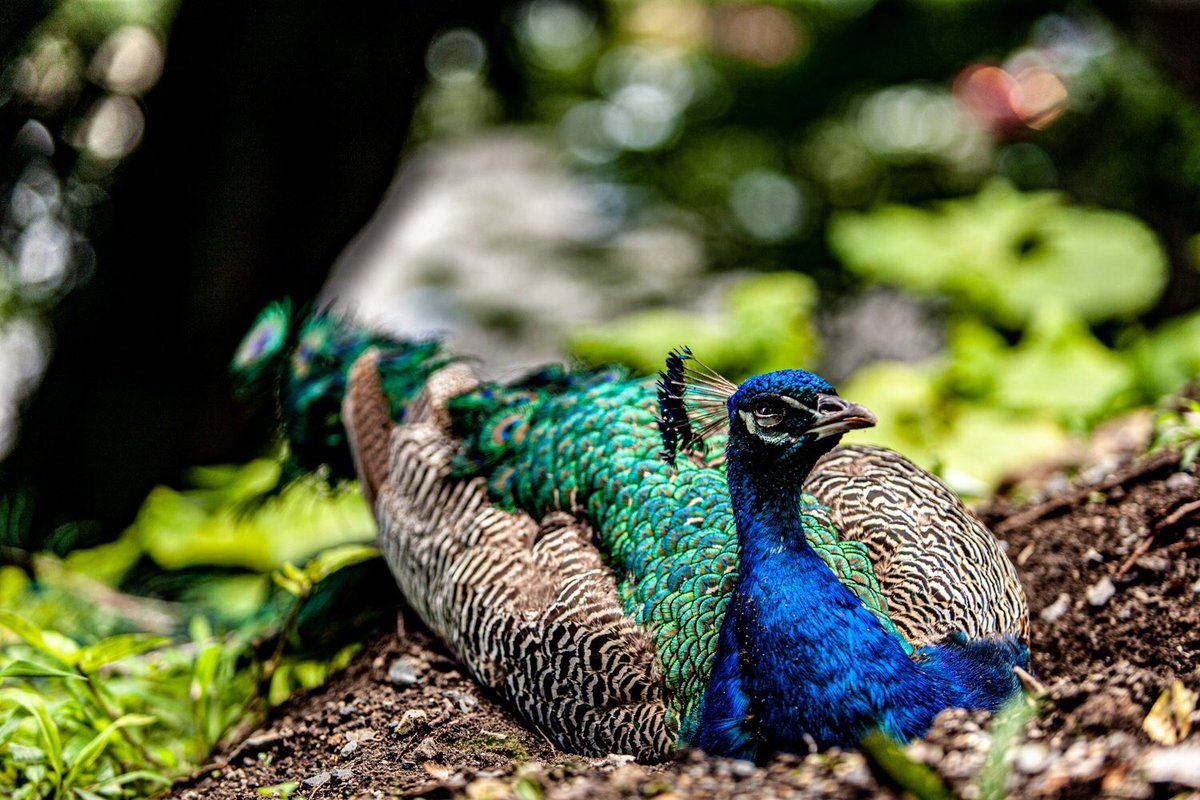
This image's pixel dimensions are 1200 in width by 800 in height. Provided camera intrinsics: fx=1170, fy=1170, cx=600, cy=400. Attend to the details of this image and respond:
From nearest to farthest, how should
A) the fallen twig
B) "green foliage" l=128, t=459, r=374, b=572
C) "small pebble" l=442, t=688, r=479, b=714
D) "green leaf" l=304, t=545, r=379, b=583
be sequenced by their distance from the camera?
1. "small pebble" l=442, t=688, r=479, b=714
2. the fallen twig
3. "green leaf" l=304, t=545, r=379, b=583
4. "green foliage" l=128, t=459, r=374, b=572

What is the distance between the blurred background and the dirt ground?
69 cm

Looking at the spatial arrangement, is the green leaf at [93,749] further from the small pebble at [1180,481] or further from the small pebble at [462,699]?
the small pebble at [1180,481]

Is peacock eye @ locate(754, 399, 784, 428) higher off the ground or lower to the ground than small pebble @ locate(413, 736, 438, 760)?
higher

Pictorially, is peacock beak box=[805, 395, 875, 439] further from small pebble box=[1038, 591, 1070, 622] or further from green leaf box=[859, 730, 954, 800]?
small pebble box=[1038, 591, 1070, 622]

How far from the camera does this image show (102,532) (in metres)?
5.48

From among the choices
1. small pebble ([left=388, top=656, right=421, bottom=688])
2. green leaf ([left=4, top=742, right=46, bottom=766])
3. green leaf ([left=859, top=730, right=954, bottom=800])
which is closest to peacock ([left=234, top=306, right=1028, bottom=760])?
small pebble ([left=388, top=656, right=421, bottom=688])

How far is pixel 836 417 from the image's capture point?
7.28ft

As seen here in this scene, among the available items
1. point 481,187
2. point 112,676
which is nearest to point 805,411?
point 112,676

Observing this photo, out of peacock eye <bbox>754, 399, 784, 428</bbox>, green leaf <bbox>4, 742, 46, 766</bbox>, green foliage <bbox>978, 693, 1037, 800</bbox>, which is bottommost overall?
green leaf <bbox>4, 742, 46, 766</bbox>

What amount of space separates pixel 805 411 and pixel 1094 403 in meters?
2.78

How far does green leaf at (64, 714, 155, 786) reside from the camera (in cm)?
286

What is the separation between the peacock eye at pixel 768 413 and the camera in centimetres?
229

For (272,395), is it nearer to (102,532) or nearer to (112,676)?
(112,676)

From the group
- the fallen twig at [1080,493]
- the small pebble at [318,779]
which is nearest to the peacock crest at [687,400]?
the small pebble at [318,779]
